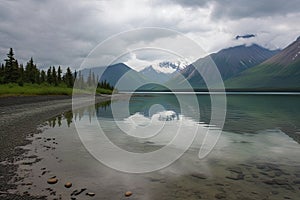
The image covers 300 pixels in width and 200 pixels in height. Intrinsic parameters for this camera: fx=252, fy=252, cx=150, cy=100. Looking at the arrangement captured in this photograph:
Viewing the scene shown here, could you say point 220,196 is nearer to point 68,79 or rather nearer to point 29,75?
point 29,75

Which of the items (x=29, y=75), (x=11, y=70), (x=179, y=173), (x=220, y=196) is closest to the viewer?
(x=220, y=196)

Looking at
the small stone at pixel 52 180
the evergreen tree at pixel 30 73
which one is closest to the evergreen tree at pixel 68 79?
the evergreen tree at pixel 30 73

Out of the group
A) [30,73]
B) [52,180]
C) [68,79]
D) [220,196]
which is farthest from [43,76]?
[220,196]

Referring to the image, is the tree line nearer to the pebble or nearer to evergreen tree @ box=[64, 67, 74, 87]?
evergreen tree @ box=[64, 67, 74, 87]

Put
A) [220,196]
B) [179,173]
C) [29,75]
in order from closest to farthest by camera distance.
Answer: [220,196] < [179,173] < [29,75]

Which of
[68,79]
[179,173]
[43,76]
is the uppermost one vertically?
[43,76]

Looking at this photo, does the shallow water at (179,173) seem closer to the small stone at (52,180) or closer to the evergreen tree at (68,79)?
the small stone at (52,180)

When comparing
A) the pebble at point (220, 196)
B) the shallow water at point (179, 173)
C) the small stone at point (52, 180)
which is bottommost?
the shallow water at point (179, 173)

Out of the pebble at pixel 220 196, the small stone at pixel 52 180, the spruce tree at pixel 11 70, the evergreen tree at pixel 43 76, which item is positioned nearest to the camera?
the pebble at pixel 220 196

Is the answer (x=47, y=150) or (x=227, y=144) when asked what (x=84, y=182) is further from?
(x=227, y=144)

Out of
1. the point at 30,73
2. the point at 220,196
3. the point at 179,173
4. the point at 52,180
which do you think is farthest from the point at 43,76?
the point at 220,196

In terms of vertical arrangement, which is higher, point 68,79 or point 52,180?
point 68,79

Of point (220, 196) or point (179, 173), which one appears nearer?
point (220, 196)

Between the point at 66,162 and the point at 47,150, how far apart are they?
3.18 m
